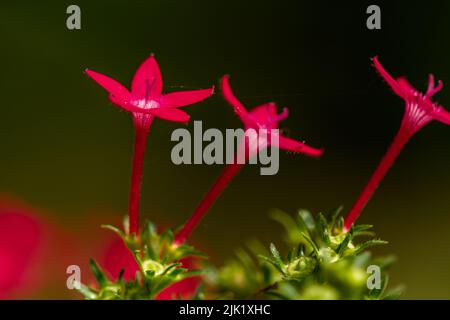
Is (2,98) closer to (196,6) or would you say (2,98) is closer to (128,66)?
(128,66)

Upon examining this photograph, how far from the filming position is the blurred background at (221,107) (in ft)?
3.25

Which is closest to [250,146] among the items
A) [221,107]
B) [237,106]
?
[237,106]

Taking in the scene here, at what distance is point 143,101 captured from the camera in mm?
464

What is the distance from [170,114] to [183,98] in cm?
3

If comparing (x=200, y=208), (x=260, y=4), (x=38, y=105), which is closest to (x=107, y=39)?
(x=38, y=105)

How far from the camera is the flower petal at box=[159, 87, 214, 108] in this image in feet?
1.49

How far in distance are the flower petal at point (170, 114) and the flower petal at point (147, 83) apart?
0.03 meters

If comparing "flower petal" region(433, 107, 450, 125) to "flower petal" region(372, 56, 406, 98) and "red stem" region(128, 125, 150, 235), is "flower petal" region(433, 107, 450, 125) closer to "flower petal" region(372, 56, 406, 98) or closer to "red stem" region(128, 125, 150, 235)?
"flower petal" region(372, 56, 406, 98)

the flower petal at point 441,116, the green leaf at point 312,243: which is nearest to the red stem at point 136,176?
the green leaf at point 312,243

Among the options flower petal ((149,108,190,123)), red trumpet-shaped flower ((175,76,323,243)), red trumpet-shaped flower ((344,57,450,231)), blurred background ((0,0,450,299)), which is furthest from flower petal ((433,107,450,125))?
blurred background ((0,0,450,299))

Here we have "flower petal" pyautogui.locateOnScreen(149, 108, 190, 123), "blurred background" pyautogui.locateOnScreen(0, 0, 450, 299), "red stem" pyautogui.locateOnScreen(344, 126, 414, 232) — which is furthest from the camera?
"blurred background" pyautogui.locateOnScreen(0, 0, 450, 299)

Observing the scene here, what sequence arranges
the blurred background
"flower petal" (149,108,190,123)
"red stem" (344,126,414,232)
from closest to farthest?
"flower petal" (149,108,190,123) → "red stem" (344,126,414,232) → the blurred background

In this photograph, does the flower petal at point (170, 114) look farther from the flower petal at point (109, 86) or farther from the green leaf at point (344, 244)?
the green leaf at point (344, 244)

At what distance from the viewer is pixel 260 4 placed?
41.5 inches
